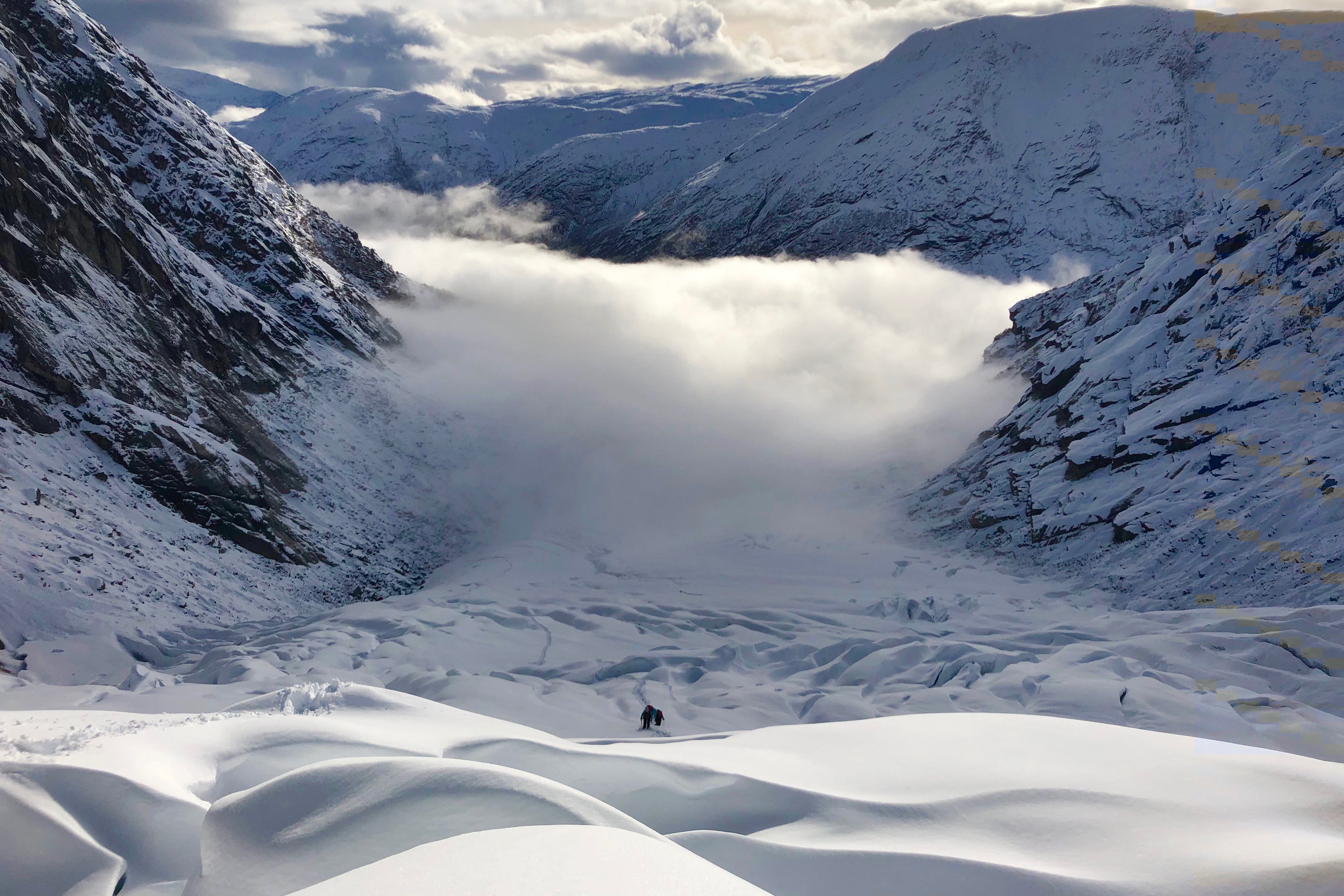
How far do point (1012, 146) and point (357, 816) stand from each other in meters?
127

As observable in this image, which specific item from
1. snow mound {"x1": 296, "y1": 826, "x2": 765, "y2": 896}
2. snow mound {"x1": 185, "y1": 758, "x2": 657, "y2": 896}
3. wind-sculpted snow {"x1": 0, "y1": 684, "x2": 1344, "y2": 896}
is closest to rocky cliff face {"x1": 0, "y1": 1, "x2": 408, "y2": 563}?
wind-sculpted snow {"x1": 0, "y1": 684, "x2": 1344, "y2": 896}

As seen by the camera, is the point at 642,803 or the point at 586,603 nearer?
the point at 642,803

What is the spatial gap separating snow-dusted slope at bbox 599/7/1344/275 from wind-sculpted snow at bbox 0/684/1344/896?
97389 mm

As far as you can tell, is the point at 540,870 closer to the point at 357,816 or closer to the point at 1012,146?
the point at 357,816

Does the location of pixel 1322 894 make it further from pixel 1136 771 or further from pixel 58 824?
pixel 58 824

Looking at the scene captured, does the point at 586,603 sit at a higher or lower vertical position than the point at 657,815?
higher

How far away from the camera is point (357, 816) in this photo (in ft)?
14.8

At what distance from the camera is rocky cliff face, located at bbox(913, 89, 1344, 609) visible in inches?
888

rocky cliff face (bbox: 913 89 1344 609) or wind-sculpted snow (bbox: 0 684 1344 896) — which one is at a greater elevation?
rocky cliff face (bbox: 913 89 1344 609)

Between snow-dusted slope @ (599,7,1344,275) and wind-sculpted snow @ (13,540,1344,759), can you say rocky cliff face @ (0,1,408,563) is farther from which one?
snow-dusted slope @ (599,7,1344,275)

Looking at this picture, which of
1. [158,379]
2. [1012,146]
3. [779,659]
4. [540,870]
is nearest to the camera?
[540,870]

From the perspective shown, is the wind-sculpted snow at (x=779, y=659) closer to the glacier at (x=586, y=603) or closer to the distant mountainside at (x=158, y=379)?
the glacier at (x=586, y=603)

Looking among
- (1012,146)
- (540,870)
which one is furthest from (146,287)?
(1012,146)

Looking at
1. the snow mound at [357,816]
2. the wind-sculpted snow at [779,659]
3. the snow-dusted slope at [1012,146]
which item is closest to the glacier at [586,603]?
the snow mound at [357,816]
